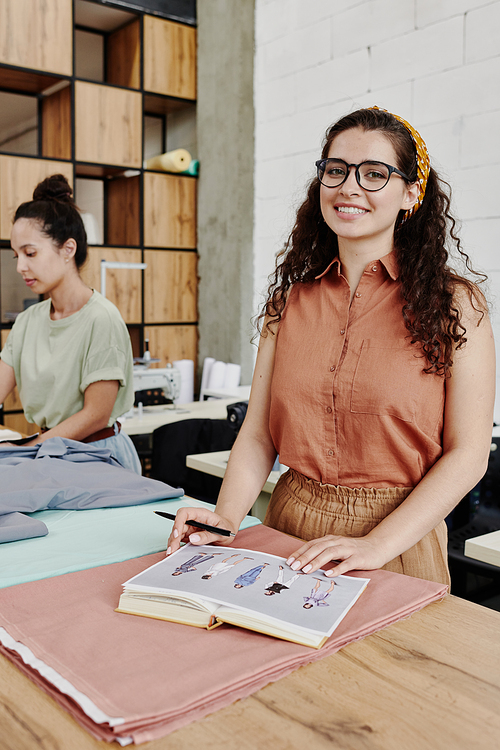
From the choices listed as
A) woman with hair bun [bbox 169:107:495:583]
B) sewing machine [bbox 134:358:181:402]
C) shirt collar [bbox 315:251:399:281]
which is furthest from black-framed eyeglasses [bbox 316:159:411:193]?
sewing machine [bbox 134:358:181:402]

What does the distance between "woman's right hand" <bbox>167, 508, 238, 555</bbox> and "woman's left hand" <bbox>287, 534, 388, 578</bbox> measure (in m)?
0.18

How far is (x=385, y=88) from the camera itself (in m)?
3.87

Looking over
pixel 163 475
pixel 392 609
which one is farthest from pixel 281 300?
pixel 163 475

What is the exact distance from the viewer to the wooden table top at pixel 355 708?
681mm

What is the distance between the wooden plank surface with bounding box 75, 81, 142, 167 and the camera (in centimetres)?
483

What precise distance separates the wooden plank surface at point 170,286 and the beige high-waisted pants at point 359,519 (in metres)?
4.07

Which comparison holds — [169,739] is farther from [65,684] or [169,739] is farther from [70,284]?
[70,284]

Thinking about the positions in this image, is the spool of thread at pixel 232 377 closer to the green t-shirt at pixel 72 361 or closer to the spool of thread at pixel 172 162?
the spool of thread at pixel 172 162

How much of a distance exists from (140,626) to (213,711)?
200 millimetres

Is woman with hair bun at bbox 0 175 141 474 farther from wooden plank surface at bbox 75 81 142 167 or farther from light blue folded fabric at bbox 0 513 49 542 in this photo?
wooden plank surface at bbox 75 81 142 167

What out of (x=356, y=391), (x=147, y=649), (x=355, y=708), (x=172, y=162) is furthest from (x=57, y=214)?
(x=172, y=162)

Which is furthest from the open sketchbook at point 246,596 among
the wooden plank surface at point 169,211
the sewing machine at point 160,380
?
the wooden plank surface at point 169,211

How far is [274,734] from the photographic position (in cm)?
69

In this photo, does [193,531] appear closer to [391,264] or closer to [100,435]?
[391,264]
